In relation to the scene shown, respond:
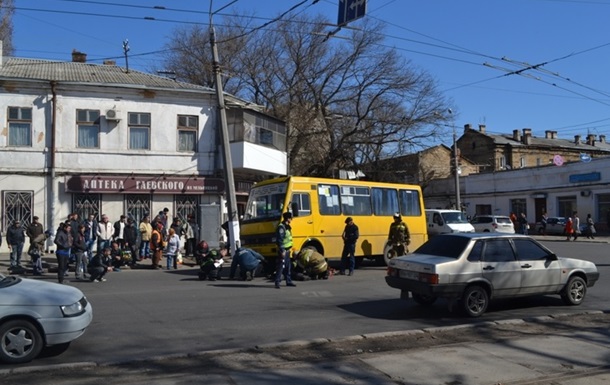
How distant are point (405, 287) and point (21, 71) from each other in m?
20.0

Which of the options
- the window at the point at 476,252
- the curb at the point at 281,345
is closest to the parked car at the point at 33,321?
the curb at the point at 281,345

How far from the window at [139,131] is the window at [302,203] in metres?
9.71

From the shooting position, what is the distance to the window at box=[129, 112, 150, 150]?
2459 centimetres

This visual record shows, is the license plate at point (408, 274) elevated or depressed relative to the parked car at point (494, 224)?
depressed

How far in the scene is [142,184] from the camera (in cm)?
2419

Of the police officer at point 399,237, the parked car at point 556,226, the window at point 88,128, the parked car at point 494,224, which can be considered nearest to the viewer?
the police officer at point 399,237

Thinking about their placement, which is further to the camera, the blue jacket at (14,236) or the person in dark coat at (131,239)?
the person in dark coat at (131,239)

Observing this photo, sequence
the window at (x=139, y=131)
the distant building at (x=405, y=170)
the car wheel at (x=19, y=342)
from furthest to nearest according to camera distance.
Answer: the distant building at (x=405, y=170) < the window at (x=139, y=131) < the car wheel at (x=19, y=342)

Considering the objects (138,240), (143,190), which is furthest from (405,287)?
(143,190)

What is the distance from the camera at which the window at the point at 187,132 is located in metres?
25.2

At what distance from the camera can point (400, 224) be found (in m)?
17.8

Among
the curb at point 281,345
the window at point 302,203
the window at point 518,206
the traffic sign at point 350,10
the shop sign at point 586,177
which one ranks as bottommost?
the curb at point 281,345

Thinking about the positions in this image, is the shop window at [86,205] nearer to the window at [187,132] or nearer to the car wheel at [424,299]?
the window at [187,132]

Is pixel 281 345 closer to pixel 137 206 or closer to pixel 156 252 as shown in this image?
pixel 156 252
